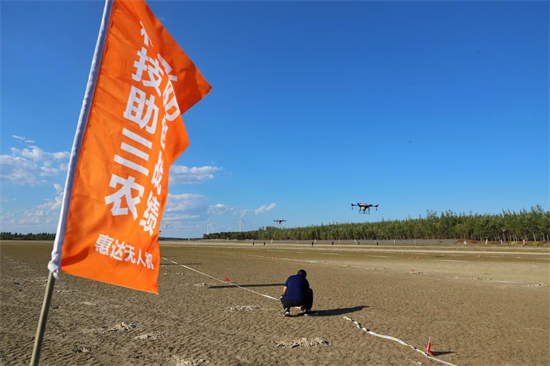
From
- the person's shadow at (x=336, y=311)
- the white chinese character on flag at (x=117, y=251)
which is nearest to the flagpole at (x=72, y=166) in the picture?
the white chinese character on flag at (x=117, y=251)

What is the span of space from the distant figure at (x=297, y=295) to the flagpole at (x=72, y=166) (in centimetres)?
873

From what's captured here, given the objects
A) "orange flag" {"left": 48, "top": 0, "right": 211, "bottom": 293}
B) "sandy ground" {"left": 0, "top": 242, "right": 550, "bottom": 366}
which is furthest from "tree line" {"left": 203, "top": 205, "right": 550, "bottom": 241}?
"orange flag" {"left": 48, "top": 0, "right": 211, "bottom": 293}

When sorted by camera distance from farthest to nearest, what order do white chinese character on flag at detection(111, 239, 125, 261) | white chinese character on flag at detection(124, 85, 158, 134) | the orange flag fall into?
white chinese character on flag at detection(124, 85, 158, 134) → white chinese character on flag at detection(111, 239, 125, 261) → the orange flag

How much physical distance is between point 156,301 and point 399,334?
8296 mm

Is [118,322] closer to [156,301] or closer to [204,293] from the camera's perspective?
[156,301]

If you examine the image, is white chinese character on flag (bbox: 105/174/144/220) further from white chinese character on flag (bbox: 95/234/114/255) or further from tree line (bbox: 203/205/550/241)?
tree line (bbox: 203/205/550/241)

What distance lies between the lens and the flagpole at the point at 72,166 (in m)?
2.94

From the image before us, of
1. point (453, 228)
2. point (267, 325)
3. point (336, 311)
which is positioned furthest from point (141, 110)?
point (453, 228)

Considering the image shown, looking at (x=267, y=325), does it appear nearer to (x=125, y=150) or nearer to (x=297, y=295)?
(x=297, y=295)

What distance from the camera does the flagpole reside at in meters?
2.94

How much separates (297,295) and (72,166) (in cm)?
906

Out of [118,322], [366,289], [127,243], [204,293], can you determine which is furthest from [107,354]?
[366,289]

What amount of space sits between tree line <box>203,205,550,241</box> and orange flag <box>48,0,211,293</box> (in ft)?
335

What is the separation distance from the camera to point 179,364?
6945mm
